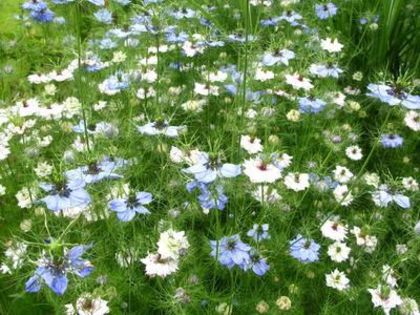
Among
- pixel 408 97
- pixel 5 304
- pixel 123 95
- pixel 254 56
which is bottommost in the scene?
pixel 5 304

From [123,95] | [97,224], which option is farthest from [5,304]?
[123,95]

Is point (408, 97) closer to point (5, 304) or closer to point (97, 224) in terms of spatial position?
point (97, 224)

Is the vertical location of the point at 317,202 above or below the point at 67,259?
below

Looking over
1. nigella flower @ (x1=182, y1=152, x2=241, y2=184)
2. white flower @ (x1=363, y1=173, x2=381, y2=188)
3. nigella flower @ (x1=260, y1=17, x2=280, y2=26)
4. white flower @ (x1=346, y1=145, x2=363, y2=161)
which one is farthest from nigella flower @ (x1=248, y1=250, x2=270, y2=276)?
nigella flower @ (x1=260, y1=17, x2=280, y2=26)

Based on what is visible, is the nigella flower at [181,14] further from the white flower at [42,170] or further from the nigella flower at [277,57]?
the white flower at [42,170]

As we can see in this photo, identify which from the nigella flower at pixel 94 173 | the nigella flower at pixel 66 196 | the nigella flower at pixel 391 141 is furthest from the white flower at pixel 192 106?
the nigella flower at pixel 66 196

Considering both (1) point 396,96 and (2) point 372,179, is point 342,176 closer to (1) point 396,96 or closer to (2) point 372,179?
(2) point 372,179

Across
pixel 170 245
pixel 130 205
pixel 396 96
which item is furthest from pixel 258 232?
pixel 396 96
